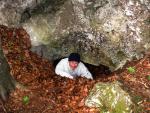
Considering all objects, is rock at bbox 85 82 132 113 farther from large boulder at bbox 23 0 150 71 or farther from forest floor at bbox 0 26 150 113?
large boulder at bbox 23 0 150 71

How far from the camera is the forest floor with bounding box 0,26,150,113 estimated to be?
28.9 ft

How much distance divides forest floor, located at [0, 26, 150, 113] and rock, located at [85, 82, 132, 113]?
196mm

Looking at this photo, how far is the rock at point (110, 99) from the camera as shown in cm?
839

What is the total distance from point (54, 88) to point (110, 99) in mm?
2038

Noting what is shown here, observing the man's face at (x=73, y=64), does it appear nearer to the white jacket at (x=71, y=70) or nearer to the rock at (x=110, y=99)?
the white jacket at (x=71, y=70)

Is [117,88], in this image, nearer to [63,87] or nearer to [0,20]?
[63,87]

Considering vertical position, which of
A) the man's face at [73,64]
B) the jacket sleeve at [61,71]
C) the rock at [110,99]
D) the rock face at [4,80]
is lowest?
the rock at [110,99]

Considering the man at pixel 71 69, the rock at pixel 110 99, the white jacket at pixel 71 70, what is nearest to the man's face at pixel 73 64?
the man at pixel 71 69

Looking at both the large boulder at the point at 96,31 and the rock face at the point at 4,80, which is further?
the large boulder at the point at 96,31

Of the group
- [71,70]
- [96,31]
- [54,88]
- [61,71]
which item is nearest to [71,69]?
[71,70]

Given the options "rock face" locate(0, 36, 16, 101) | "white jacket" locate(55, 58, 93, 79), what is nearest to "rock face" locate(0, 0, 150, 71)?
"white jacket" locate(55, 58, 93, 79)

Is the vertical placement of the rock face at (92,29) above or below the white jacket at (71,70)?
above

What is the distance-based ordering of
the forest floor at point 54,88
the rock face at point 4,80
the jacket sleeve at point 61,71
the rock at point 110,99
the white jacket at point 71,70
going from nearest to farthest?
the rock at point 110,99 → the forest floor at point 54,88 → the rock face at point 4,80 → the jacket sleeve at point 61,71 → the white jacket at point 71,70

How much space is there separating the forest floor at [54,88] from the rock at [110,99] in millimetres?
196
